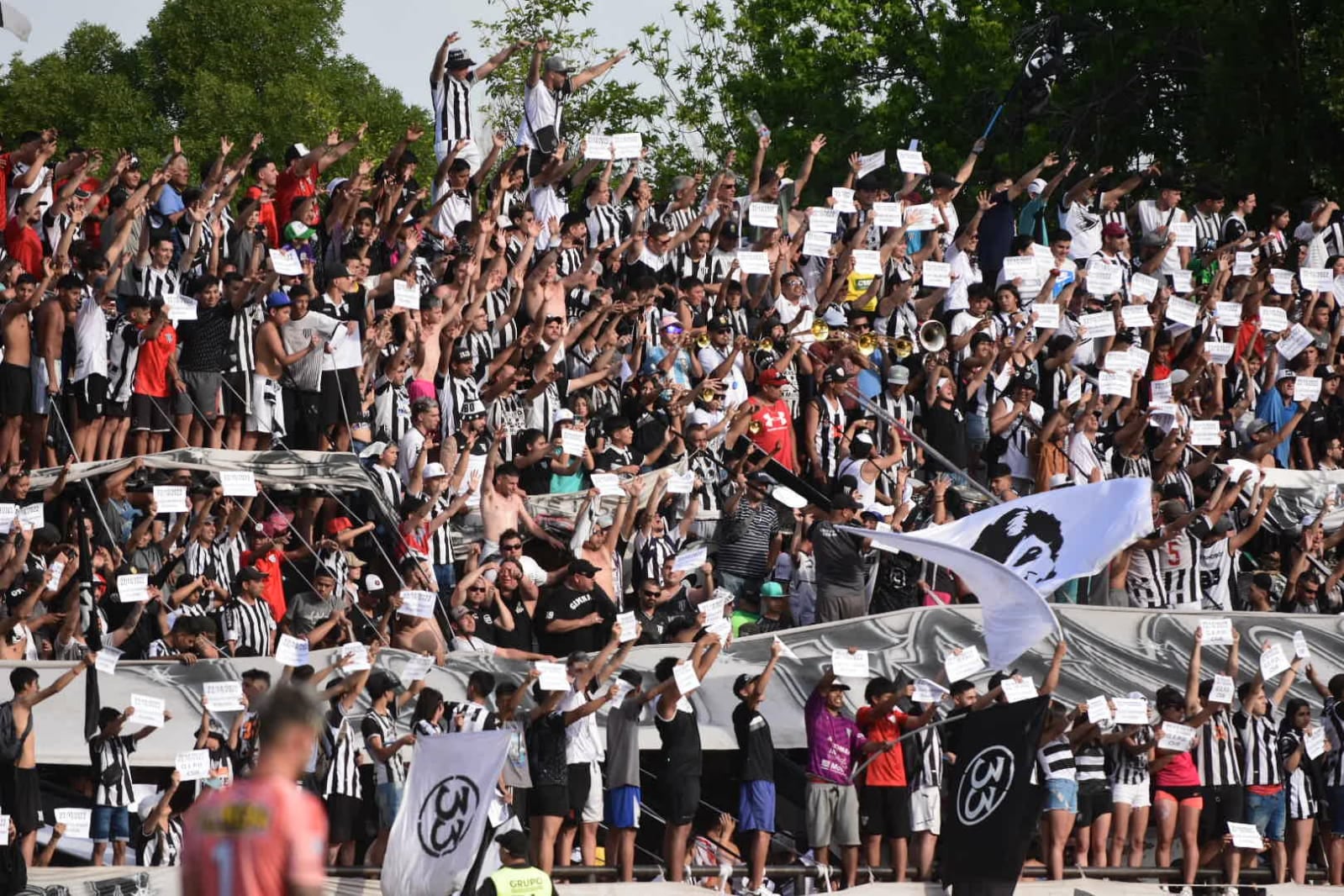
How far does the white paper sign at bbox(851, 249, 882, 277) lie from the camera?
67.0ft

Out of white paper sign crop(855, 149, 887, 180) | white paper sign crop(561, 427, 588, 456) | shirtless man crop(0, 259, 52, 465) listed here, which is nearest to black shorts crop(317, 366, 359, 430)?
white paper sign crop(561, 427, 588, 456)

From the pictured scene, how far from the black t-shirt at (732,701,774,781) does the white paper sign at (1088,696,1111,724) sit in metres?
2.23

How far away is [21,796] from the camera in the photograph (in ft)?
44.7

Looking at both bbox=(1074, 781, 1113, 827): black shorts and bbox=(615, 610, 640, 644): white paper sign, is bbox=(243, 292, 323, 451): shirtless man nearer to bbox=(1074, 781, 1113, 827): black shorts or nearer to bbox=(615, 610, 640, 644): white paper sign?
bbox=(615, 610, 640, 644): white paper sign

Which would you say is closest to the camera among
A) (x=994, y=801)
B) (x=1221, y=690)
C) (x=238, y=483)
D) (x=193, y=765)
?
(x=994, y=801)

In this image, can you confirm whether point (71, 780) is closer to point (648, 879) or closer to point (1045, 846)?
point (648, 879)

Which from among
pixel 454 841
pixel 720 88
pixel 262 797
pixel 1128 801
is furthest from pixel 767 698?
pixel 720 88

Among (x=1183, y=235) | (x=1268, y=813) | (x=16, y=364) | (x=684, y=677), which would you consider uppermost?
(x=1183, y=235)

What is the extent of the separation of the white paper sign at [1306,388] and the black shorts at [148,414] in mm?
9945

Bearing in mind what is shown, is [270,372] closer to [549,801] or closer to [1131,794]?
[549,801]

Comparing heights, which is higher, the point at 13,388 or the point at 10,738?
the point at 13,388

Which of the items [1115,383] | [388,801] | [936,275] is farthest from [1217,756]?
[936,275]

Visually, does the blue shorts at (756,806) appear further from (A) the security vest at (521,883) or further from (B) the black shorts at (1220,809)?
(B) the black shorts at (1220,809)

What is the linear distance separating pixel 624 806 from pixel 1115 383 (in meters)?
6.71
